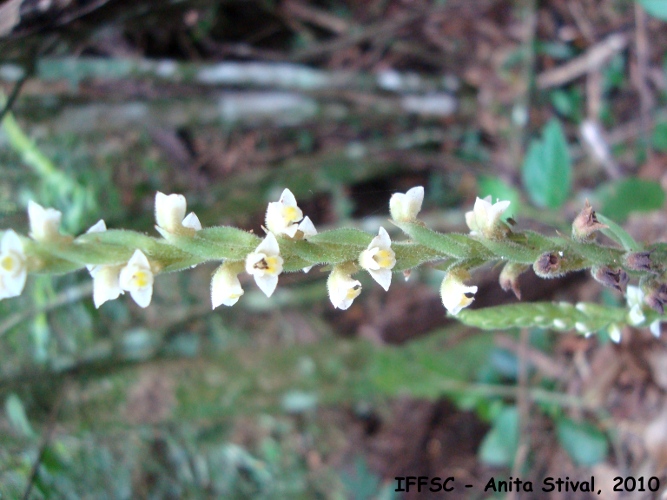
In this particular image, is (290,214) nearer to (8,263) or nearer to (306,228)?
(306,228)

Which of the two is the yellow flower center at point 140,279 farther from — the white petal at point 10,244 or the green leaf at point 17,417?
the green leaf at point 17,417

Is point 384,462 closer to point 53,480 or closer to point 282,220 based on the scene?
point 53,480

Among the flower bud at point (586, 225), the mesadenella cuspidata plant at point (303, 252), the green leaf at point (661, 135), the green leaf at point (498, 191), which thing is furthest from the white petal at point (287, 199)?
the green leaf at point (661, 135)

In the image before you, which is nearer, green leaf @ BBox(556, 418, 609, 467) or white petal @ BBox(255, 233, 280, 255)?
white petal @ BBox(255, 233, 280, 255)

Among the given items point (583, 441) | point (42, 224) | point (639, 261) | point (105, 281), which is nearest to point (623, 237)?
point (639, 261)

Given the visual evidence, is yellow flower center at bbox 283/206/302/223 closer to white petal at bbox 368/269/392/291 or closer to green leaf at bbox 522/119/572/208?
white petal at bbox 368/269/392/291

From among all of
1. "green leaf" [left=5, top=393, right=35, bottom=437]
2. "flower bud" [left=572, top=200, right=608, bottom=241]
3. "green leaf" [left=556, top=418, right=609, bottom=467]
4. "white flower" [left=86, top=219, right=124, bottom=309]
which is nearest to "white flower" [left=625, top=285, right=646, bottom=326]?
"flower bud" [left=572, top=200, right=608, bottom=241]
